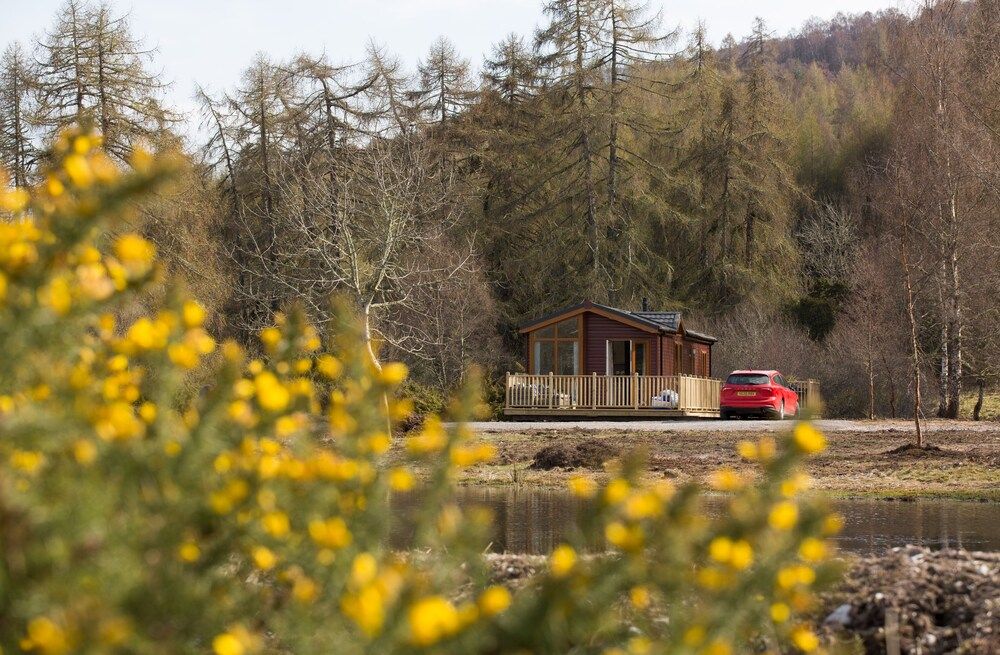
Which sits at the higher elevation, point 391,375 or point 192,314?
point 192,314

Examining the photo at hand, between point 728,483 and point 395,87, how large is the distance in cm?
4656

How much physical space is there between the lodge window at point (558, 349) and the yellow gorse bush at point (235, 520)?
34.4 m

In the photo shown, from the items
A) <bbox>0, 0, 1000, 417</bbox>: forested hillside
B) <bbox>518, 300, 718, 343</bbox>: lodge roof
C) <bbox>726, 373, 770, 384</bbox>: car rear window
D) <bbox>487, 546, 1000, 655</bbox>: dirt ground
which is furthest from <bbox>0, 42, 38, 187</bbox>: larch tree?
<bbox>487, 546, 1000, 655</bbox>: dirt ground

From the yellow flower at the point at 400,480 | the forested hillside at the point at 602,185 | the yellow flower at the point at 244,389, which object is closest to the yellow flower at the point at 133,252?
the yellow flower at the point at 244,389

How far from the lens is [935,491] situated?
1465cm

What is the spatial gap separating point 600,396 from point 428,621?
34.0 metres

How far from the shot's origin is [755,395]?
3309cm

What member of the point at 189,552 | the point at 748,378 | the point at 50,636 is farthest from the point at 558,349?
the point at 50,636

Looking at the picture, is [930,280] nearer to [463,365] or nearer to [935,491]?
[463,365]

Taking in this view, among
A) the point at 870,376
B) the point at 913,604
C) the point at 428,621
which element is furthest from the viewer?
the point at 870,376

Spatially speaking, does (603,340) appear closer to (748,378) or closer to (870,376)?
(748,378)

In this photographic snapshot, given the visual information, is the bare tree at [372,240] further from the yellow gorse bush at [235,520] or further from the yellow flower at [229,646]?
the yellow flower at [229,646]

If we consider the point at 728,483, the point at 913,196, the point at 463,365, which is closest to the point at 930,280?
the point at 913,196

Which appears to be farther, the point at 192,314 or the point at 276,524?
the point at 192,314
